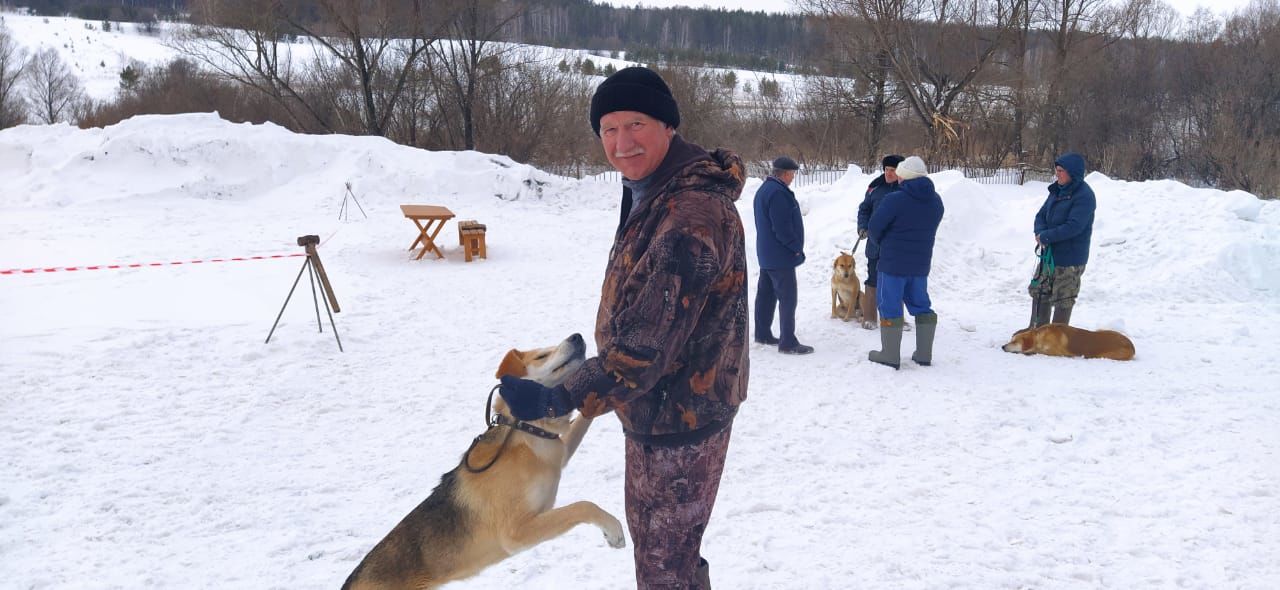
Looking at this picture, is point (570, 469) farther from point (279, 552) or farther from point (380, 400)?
point (380, 400)

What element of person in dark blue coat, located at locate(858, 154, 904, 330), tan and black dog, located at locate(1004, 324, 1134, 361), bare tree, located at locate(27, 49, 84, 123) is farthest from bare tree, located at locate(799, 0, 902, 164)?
bare tree, located at locate(27, 49, 84, 123)

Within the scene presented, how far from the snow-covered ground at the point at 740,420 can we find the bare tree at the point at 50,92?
21763 millimetres

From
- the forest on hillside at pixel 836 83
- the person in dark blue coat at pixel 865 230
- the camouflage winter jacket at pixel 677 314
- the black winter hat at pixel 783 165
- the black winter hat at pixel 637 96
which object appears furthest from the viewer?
the forest on hillside at pixel 836 83

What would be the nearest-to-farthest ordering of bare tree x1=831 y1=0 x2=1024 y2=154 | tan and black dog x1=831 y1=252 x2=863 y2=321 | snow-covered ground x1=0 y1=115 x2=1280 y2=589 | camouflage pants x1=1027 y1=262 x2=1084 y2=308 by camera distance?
snow-covered ground x1=0 y1=115 x2=1280 y2=589 < camouflage pants x1=1027 y1=262 x2=1084 y2=308 < tan and black dog x1=831 y1=252 x2=863 y2=321 < bare tree x1=831 y1=0 x2=1024 y2=154

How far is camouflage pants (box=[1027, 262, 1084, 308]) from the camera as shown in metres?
6.66

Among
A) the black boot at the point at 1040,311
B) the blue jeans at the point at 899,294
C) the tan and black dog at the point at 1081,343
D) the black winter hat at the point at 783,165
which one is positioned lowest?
the tan and black dog at the point at 1081,343

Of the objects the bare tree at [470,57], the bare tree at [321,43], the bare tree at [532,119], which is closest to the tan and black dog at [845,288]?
the bare tree at [532,119]

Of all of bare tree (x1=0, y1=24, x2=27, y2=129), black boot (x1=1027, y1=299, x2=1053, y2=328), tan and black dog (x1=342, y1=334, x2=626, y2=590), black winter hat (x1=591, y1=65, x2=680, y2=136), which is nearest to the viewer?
black winter hat (x1=591, y1=65, x2=680, y2=136)

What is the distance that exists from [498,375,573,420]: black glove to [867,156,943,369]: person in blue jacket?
479 cm

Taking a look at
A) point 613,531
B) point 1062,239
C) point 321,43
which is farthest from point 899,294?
point 321,43

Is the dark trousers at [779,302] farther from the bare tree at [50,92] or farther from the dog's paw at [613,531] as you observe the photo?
the bare tree at [50,92]

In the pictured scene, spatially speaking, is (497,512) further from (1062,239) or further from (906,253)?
(1062,239)

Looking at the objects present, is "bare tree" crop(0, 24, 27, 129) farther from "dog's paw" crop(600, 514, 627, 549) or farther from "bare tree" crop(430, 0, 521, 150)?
"dog's paw" crop(600, 514, 627, 549)

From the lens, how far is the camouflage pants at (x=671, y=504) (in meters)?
1.91
